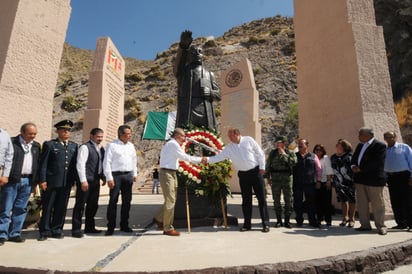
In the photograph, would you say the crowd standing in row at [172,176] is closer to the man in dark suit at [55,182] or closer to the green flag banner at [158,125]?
the man in dark suit at [55,182]

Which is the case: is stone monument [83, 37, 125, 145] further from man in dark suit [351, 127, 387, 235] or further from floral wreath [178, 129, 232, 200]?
man in dark suit [351, 127, 387, 235]

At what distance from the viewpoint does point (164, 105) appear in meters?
29.8

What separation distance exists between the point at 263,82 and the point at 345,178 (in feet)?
87.2

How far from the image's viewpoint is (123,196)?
4746mm

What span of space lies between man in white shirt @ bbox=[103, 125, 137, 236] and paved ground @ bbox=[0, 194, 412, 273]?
1.18ft

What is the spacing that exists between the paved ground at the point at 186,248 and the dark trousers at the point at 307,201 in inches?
12.7

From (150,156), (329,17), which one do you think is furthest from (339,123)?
(150,156)

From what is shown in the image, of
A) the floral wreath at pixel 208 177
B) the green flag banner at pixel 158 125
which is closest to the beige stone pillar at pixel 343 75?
the floral wreath at pixel 208 177

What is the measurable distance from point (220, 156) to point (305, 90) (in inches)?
174

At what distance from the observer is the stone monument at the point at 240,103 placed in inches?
518

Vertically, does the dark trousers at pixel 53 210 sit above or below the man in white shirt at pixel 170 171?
below

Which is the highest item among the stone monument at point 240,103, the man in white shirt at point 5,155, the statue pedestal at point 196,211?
the stone monument at point 240,103

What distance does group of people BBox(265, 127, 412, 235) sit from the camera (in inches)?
176

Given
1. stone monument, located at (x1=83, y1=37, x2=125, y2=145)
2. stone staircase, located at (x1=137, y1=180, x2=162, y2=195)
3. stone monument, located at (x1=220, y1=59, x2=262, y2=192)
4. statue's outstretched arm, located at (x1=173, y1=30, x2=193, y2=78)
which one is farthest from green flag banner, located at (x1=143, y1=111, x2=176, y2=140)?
statue's outstretched arm, located at (x1=173, y1=30, x2=193, y2=78)
